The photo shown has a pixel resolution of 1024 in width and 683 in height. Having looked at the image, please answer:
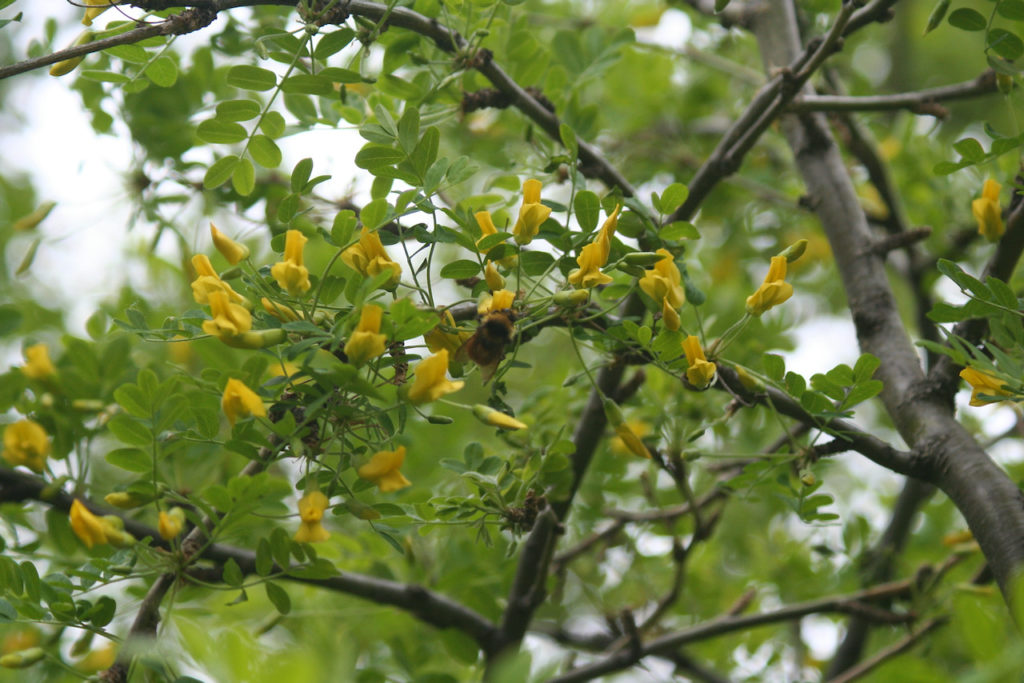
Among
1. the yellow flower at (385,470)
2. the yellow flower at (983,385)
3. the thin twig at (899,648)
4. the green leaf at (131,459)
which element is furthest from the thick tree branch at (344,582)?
the yellow flower at (983,385)

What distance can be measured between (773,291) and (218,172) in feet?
2.49

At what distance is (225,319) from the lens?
868 mm

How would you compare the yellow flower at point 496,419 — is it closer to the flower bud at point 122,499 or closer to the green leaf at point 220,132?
the flower bud at point 122,499

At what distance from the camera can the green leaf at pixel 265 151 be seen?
1.22m

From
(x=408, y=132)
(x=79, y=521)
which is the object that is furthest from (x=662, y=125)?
(x=79, y=521)

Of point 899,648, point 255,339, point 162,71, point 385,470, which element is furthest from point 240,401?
point 899,648

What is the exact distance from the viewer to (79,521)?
3.15ft

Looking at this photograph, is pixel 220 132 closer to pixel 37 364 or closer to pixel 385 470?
pixel 37 364

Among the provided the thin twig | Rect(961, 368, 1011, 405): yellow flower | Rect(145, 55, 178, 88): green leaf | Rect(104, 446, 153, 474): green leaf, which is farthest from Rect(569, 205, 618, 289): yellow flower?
the thin twig

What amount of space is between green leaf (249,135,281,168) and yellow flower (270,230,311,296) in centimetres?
37

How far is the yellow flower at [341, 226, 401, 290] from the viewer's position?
951 millimetres

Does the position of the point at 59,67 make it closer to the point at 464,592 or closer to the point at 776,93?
the point at 776,93

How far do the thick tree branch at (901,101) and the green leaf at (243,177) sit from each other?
2.64ft

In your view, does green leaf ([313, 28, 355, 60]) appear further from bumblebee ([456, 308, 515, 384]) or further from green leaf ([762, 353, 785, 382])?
green leaf ([762, 353, 785, 382])
